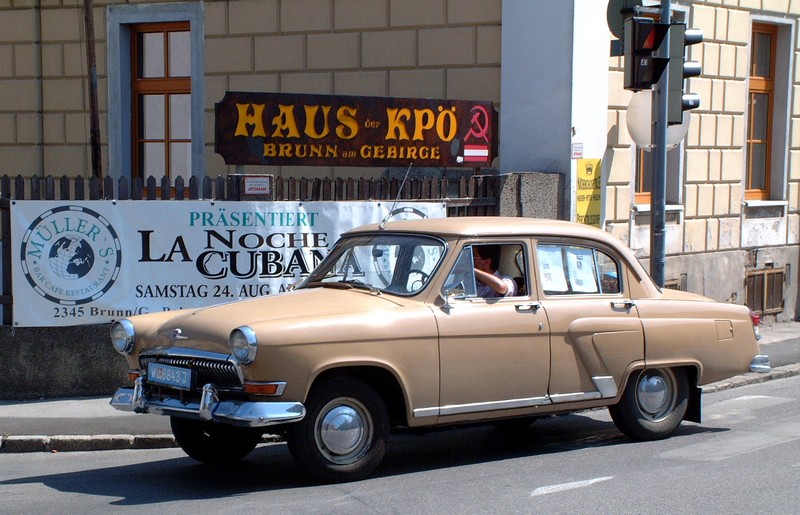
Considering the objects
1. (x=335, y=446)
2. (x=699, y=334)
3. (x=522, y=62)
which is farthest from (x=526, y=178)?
(x=335, y=446)

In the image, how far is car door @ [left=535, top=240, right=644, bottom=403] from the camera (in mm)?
7773

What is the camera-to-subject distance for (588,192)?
13352mm

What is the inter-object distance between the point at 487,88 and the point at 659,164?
9.72 ft

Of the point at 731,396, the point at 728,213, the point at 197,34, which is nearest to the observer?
the point at 731,396

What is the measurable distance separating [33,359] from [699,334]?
20.0ft

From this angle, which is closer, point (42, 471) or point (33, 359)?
point (42, 471)

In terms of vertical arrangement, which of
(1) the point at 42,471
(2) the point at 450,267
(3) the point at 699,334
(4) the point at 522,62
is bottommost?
(1) the point at 42,471

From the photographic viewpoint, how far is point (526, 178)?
12375 millimetres

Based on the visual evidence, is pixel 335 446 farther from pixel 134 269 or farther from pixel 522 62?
pixel 522 62

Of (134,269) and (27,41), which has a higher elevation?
(27,41)

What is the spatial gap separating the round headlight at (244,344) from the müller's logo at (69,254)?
164 inches

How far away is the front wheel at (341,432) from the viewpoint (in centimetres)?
671

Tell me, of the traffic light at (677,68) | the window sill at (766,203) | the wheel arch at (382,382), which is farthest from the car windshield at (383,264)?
the window sill at (766,203)

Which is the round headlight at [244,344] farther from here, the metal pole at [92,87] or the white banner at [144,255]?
the metal pole at [92,87]
